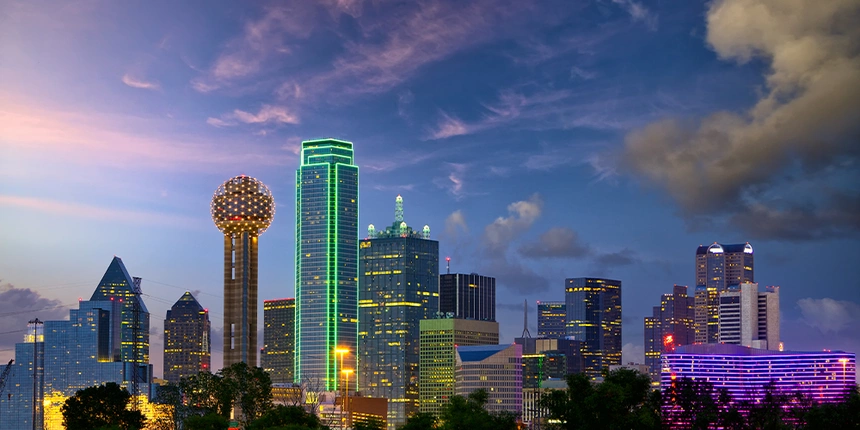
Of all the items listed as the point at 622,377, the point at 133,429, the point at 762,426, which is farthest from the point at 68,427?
the point at 762,426

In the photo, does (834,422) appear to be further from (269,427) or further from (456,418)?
(269,427)

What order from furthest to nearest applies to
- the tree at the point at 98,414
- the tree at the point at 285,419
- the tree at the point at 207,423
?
1. the tree at the point at 98,414
2. the tree at the point at 285,419
3. the tree at the point at 207,423

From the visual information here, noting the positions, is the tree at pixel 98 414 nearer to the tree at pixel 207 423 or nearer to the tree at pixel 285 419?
the tree at pixel 207 423

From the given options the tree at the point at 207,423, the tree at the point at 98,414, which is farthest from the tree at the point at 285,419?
the tree at the point at 98,414

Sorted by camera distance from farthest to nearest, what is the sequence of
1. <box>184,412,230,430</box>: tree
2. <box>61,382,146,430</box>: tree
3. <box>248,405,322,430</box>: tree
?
<box>61,382,146,430</box>: tree, <box>248,405,322,430</box>: tree, <box>184,412,230,430</box>: tree

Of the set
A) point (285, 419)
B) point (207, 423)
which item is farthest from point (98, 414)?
point (285, 419)

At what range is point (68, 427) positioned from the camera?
195250mm

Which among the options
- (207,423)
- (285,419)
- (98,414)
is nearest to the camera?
(207,423)

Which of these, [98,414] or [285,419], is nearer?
[285,419]

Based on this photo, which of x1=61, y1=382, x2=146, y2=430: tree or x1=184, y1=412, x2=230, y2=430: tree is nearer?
x1=184, y1=412, x2=230, y2=430: tree

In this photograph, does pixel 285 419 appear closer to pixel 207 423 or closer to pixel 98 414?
pixel 207 423

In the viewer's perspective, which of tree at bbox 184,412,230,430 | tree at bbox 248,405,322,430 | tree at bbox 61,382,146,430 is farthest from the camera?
tree at bbox 61,382,146,430

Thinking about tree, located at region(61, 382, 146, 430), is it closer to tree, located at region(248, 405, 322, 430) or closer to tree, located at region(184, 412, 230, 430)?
tree, located at region(184, 412, 230, 430)

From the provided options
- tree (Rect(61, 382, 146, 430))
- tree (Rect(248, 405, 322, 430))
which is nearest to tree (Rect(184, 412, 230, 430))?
tree (Rect(248, 405, 322, 430))
